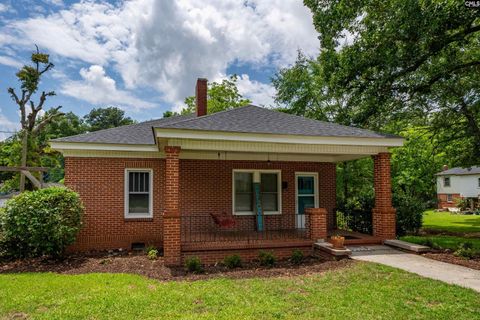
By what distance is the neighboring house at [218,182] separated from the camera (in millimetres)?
8789

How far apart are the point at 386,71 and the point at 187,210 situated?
27.9ft

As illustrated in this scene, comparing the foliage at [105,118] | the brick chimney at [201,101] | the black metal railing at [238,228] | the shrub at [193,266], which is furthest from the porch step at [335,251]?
the foliage at [105,118]

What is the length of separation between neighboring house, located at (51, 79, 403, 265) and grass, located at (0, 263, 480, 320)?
225cm

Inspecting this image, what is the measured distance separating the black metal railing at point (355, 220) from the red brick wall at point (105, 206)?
23.4ft

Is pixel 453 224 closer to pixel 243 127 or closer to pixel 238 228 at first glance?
pixel 238 228

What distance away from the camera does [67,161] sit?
10.5 meters

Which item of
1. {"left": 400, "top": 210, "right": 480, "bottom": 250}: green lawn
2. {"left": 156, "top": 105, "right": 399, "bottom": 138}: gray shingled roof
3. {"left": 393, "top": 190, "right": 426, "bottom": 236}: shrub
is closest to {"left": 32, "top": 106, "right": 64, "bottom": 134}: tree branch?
{"left": 156, "top": 105, "right": 399, "bottom": 138}: gray shingled roof

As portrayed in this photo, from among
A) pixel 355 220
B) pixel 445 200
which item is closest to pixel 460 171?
pixel 445 200

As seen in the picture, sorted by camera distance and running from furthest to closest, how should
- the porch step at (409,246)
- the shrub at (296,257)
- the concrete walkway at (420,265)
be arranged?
the porch step at (409,246)
the shrub at (296,257)
the concrete walkway at (420,265)

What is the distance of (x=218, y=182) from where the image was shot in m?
11.8

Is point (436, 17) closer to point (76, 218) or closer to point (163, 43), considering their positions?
point (163, 43)

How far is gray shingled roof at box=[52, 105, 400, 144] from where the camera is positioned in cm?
888

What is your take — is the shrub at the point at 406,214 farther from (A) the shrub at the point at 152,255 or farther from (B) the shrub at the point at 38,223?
(B) the shrub at the point at 38,223

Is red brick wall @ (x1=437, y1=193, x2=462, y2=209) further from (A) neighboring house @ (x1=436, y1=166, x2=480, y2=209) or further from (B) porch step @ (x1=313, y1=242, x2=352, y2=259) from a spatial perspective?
(B) porch step @ (x1=313, y1=242, x2=352, y2=259)
